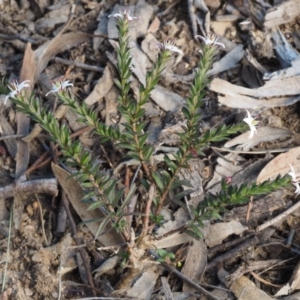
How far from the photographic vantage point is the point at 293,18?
3.78 meters

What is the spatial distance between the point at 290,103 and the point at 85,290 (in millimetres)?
1581

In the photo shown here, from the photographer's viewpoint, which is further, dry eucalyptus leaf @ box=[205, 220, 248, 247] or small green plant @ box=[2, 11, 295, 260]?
dry eucalyptus leaf @ box=[205, 220, 248, 247]

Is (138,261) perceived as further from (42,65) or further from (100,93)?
(42,65)

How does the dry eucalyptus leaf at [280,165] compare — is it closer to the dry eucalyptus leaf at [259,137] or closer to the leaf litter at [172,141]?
the leaf litter at [172,141]

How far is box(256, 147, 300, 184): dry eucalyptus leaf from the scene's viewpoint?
10.6ft

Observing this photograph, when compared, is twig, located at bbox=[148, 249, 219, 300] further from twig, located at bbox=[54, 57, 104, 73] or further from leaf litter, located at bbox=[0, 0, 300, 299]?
twig, located at bbox=[54, 57, 104, 73]

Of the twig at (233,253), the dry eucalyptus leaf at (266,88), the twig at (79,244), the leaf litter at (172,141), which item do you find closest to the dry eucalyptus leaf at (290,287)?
the leaf litter at (172,141)

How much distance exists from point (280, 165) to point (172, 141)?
615 mm

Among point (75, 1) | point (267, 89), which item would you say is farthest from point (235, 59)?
point (75, 1)

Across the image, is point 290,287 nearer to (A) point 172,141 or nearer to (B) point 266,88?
(A) point 172,141

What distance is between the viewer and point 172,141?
332cm

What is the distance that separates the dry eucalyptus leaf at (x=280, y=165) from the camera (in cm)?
323

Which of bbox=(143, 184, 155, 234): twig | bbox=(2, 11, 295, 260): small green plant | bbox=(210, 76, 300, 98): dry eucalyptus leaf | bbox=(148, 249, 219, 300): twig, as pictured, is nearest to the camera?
Result: bbox=(2, 11, 295, 260): small green plant

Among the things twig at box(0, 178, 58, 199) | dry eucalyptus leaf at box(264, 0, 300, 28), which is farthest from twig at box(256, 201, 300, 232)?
dry eucalyptus leaf at box(264, 0, 300, 28)
